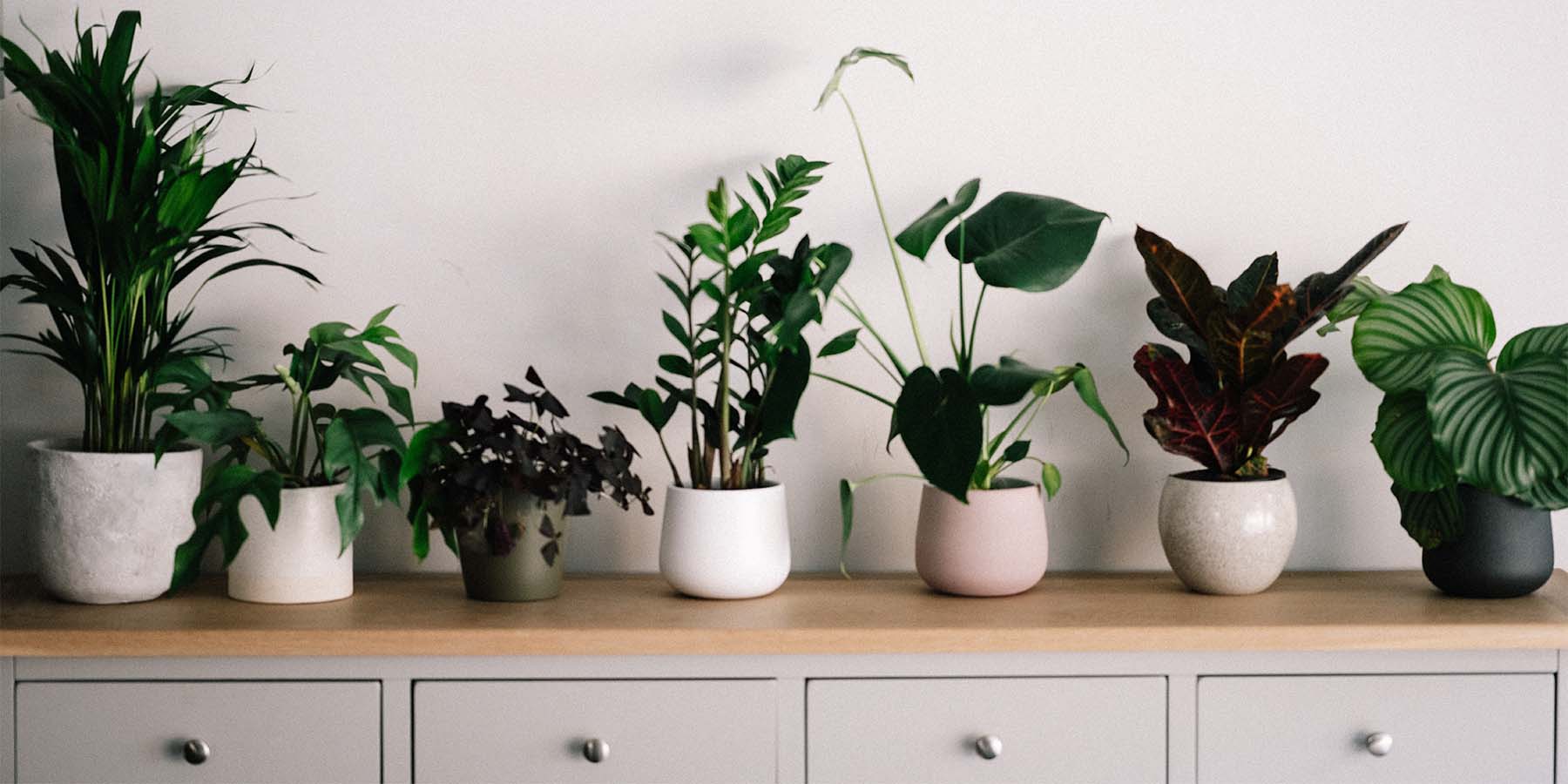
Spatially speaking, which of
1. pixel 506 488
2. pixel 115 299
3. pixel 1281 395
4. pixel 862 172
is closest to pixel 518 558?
pixel 506 488

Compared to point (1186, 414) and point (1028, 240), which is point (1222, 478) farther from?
point (1028, 240)

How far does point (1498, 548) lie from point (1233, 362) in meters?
0.41

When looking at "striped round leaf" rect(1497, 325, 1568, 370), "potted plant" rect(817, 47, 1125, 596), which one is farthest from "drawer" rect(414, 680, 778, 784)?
"striped round leaf" rect(1497, 325, 1568, 370)

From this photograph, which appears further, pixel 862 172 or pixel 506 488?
pixel 862 172

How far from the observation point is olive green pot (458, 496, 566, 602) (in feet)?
5.04

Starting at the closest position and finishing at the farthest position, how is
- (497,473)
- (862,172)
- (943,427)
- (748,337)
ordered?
(943,427) → (497,473) → (748,337) → (862,172)

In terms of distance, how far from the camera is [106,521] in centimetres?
151

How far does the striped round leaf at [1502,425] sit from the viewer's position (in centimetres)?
141

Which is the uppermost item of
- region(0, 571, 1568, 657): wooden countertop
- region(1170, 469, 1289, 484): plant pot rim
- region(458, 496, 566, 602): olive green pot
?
region(1170, 469, 1289, 484): plant pot rim

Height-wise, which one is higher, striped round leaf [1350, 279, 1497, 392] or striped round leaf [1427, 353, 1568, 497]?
striped round leaf [1350, 279, 1497, 392]

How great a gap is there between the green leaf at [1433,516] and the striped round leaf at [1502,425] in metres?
0.11

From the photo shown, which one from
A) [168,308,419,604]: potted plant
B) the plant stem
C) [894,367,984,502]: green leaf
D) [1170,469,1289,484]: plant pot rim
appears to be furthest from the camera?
the plant stem

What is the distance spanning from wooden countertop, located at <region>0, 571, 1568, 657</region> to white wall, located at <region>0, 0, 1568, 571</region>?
0.81ft

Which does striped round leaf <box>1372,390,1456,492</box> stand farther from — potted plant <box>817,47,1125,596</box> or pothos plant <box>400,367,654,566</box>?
pothos plant <box>400,367,654,566</box>
